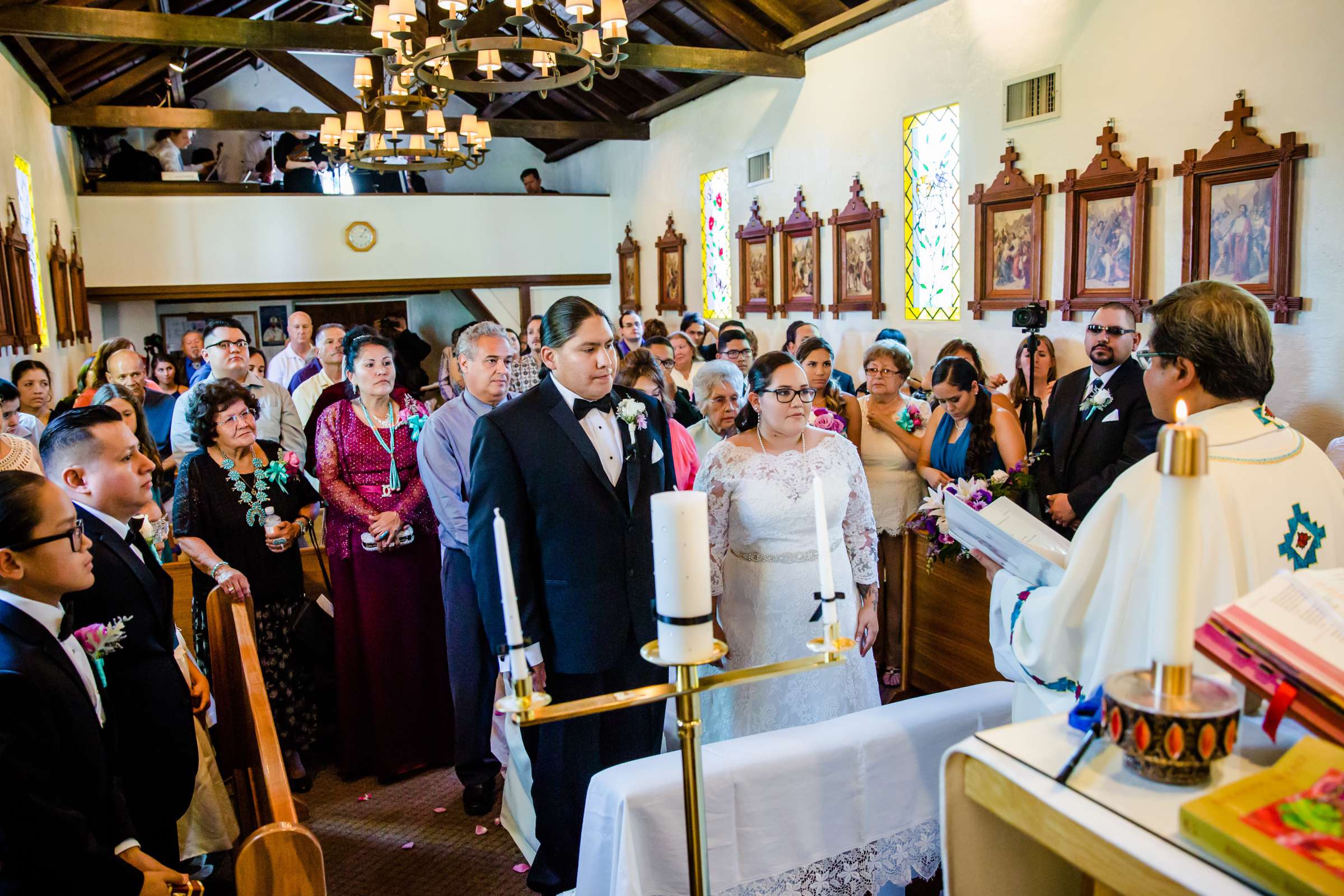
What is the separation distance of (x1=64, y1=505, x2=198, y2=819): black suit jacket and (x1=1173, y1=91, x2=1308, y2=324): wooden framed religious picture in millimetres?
5041

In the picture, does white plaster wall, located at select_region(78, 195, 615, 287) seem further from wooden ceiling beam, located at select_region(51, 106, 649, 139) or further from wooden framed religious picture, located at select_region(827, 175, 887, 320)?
wooden framed religious picture, located at select_region(827, 175, 887, 320)

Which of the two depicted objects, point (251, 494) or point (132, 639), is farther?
point (251, 494)

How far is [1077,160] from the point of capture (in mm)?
6543

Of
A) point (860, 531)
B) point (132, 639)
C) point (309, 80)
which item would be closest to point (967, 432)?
point (860, 531)

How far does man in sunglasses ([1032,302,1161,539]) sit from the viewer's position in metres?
4.00

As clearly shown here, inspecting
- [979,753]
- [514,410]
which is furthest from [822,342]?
[979,753]

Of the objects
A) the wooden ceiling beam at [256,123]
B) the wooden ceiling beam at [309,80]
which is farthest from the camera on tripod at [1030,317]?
the wooden ceiling beam at [309,80]

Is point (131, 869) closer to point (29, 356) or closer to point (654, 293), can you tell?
point (29, 356)

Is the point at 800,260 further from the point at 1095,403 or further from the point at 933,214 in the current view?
the point at 1095,403

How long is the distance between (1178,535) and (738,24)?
967cm

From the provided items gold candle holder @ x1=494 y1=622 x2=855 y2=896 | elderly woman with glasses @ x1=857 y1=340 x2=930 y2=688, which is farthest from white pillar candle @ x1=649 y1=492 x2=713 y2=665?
elderly woman with glasses @ x1=857 y1=340 x2=930 y2=688

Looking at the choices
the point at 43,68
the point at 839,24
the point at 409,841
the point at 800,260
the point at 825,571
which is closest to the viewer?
the point at 825,571

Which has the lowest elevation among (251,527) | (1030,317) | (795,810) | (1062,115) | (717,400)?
(795,810)

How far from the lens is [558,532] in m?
2.61
